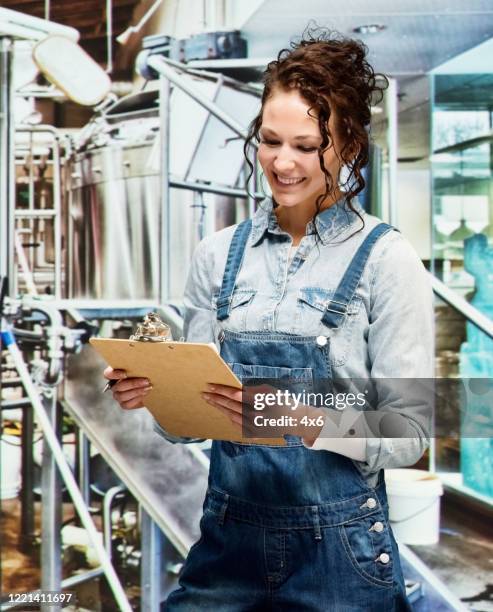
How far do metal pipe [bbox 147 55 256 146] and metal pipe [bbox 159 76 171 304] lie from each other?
0.02 meters

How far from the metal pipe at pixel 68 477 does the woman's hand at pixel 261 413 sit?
1.23 m

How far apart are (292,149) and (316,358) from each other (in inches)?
12.5

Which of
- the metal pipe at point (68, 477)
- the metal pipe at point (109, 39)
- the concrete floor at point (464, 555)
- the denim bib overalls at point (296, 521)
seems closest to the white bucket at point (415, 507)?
the concrete floor at point (464, 555)

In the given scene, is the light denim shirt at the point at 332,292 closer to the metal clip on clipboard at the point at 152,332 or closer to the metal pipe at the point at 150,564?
the metal clip on clipboard at the point at 152,332

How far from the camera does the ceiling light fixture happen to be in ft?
6.51

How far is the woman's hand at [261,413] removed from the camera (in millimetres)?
1010

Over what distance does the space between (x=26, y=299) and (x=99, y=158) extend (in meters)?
→ 0.45

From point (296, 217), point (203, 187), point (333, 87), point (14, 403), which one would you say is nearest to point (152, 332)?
point (296, 217)

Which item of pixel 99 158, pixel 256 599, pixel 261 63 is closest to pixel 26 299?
pixel 99 158

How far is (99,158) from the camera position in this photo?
207 centimetres

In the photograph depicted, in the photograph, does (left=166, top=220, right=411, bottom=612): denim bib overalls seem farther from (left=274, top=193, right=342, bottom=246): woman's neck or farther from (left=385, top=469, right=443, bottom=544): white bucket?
(left=385, top=469, right=443, bottom=544): white bucket

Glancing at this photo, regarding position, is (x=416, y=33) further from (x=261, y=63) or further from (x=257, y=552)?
(x=257, y=552)

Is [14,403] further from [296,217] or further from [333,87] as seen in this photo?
[333,87]

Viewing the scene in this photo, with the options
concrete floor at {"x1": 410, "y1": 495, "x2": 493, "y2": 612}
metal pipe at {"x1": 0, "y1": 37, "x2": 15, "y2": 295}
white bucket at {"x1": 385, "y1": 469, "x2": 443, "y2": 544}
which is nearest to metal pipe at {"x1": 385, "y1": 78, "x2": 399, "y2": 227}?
white bucket at {"x1": 385, "y1": 469, "x2": 443, "y2": 544}
